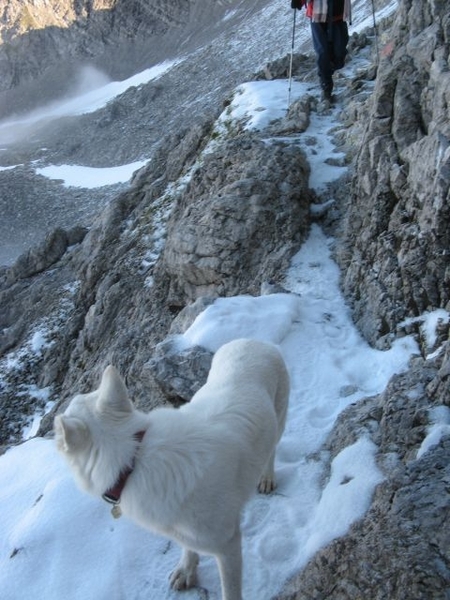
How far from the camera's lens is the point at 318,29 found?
13516 mm

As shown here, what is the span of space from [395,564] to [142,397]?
5213 millimetres

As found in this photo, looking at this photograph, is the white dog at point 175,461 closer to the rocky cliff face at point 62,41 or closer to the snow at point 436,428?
the snow at point 436,428

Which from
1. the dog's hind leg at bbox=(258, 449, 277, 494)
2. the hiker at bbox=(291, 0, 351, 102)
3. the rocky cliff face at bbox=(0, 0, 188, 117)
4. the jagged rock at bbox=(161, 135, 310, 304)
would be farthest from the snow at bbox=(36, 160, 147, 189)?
the dog's hind leg at bbox=(258, 449, 277, 494)

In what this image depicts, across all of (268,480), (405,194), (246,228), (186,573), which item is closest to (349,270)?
(405,194)

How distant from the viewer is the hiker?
13070mm

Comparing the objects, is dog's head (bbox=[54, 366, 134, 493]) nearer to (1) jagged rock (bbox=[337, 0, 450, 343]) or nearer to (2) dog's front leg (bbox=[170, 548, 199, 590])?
(2) dog's front leg (bbox=[170, 548, 199, 590])

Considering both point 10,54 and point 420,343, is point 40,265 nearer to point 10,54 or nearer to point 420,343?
point 420,343

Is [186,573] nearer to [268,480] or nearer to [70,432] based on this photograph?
[268,480]

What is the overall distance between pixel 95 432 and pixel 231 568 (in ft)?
5.09

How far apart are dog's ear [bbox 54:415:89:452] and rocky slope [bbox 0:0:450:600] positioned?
2.15 meters

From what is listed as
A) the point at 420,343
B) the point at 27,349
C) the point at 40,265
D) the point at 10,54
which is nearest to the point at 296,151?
the point at 420,343

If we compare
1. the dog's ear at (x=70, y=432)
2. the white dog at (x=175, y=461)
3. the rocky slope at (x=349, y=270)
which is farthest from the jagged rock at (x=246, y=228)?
the dog's ear at (x=70, y=432)

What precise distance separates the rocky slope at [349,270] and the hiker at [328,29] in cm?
124

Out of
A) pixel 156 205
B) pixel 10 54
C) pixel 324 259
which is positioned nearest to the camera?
pixel 324 259
